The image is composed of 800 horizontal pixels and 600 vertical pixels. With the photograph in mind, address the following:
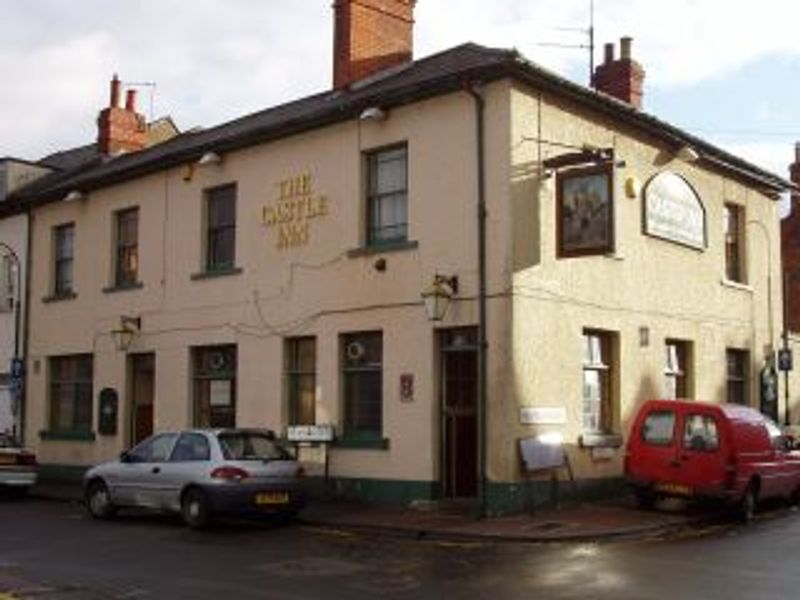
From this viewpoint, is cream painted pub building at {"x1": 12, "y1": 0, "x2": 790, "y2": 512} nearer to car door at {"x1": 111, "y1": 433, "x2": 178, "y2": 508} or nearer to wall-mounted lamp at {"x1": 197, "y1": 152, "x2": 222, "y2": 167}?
wall-mounted lamp at {"x1": 197, "y1": 152, "x2": 222, "y2": 167}

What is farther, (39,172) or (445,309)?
(39,172)

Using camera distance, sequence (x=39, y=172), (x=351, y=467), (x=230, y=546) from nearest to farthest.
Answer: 1. (x=230, y=546)
2. (x=351, y=467)
3. (x=39, y=172)

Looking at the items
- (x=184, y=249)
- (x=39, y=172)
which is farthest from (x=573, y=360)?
(x=39, y=172)

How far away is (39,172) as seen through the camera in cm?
3198

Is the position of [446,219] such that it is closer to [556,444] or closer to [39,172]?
[556,444]

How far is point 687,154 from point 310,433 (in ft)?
29.0

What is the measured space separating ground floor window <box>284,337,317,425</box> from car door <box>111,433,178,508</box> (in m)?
3.40

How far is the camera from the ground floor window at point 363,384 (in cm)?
2011

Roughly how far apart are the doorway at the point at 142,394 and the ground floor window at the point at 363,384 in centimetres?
597

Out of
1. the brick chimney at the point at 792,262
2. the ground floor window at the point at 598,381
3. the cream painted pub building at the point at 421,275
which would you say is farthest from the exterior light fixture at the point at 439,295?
the brick chimney at the point at 792,262

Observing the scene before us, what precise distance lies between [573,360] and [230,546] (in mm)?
6882

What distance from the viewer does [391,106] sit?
66.0 feet

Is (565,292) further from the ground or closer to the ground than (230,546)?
further from the ground

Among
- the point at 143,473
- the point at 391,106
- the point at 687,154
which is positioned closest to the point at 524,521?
the point at 143,473
